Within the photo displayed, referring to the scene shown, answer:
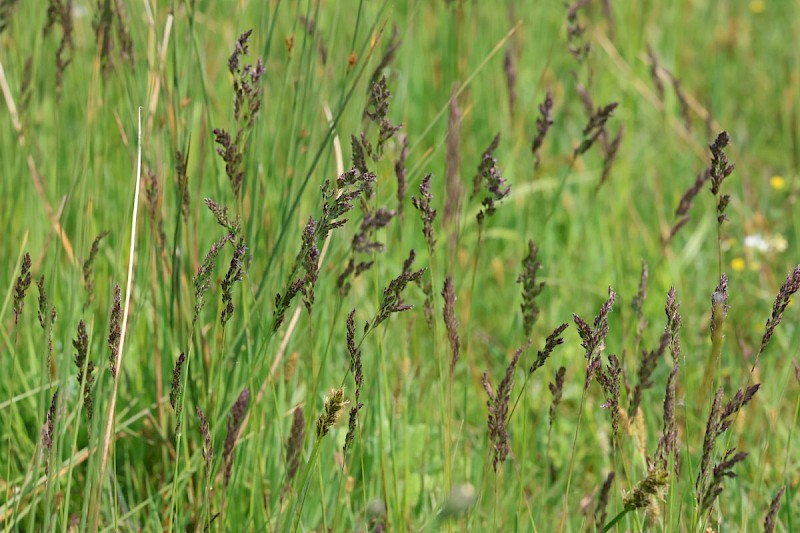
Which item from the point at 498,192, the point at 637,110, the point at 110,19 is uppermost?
the point at 637,110

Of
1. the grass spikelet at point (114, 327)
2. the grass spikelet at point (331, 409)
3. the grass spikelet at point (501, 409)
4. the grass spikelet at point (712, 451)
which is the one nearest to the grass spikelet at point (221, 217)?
the grass spikelet at point (114, 327)

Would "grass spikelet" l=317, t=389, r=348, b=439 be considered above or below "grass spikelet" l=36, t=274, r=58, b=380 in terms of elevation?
below

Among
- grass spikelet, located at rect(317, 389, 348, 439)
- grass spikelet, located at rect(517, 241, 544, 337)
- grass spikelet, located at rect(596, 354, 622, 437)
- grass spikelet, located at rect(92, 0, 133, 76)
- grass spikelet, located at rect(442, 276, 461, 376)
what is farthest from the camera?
grass spikelet, located at rect(92, 0, 133, 76)

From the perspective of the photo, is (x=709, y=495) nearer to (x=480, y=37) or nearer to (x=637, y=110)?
(x=480, y=37)

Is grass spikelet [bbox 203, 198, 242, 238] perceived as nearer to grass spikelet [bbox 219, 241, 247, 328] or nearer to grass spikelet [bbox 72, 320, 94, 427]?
grass spikelet [bbox 219, 241, 247, 328]

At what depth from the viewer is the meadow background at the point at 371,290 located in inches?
55.4

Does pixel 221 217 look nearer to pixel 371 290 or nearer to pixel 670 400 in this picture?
pixel 670 400

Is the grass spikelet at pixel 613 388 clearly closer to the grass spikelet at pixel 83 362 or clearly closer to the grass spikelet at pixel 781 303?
the grass spikelet at pixel 781 303

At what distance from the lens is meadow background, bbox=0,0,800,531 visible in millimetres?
1408

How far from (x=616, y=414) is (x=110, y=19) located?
1.25 metres

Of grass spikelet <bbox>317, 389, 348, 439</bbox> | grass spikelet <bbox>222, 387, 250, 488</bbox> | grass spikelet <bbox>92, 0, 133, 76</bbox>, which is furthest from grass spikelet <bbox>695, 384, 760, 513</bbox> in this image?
grass spikelet <bbox>92, 0, 133, 76</bbox>

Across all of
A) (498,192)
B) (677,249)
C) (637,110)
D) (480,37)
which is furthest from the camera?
(637,110)

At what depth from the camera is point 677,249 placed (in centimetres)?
318

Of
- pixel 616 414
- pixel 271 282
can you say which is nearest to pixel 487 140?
pixel 271 282
